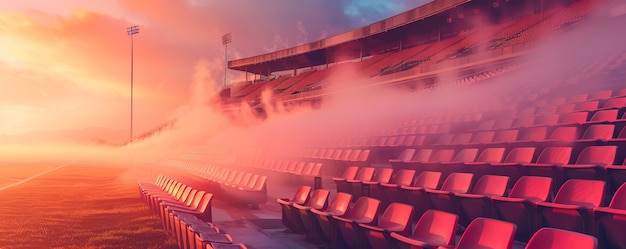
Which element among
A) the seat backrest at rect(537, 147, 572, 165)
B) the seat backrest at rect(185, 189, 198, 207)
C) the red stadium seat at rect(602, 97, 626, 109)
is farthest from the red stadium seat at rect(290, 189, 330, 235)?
the red stadium seat at rect(602, 97, 626, 109)

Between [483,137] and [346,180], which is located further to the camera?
[483,137]

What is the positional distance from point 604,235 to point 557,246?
0.99 metres

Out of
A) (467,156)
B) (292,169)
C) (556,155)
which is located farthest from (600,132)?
(292,169)

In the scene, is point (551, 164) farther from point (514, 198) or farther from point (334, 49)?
point (334, 49)

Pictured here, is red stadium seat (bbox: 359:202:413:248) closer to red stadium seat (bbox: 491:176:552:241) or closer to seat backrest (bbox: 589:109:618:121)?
red stadium seat (bbox: 491:176:552:241)

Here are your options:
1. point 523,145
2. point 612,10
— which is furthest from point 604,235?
point 612,10

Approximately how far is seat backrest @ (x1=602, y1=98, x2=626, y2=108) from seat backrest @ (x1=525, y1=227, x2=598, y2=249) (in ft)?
15.8

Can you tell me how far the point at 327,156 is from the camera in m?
8.44

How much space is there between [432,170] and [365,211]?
2.06m

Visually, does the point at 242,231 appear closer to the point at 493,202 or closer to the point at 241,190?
the point at 241,190

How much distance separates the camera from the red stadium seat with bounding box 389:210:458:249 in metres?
2.92

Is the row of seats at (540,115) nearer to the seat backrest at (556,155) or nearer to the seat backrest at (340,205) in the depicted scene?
the seat backrest at (556,155)

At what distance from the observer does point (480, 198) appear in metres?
3.80

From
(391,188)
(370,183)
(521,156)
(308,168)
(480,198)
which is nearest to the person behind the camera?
(480,198)
